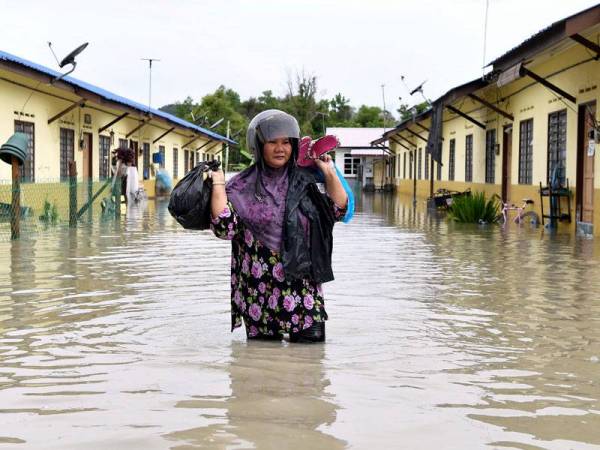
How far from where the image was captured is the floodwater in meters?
3.84

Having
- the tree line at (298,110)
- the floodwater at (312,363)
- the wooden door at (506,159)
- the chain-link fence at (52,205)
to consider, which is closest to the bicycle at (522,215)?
the wooden door at (506,159)

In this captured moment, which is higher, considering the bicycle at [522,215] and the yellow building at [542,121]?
the yellow building at [542,121]

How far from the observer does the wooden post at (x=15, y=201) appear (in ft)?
43.0

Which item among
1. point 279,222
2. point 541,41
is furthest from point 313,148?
point 541,41

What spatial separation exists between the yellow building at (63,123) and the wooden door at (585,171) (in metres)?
9.87

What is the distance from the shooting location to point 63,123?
75.8ft

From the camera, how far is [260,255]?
5.27 metres

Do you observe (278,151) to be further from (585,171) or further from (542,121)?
(542,121)

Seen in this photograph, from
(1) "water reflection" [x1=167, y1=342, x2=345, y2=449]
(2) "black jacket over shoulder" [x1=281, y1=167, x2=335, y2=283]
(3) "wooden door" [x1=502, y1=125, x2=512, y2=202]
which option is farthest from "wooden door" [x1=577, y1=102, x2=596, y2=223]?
(1) "water reflection" [x1=167, y1=342, x2=345, y2=449]

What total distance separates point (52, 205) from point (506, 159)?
11.4 m

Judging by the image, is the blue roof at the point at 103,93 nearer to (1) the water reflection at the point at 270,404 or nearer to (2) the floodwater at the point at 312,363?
(2) the floodwater at the point at 312,363

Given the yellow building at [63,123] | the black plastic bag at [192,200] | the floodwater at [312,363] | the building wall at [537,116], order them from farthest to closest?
the yellow building at [63,123] < the building wall at [537,116] < the black plastic bag at [192,200] < the floodwater at [312,363]

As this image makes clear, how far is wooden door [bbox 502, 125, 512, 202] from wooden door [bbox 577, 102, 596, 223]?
5.94 m

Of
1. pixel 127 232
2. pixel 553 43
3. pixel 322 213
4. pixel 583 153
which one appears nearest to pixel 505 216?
pixel 583 153
